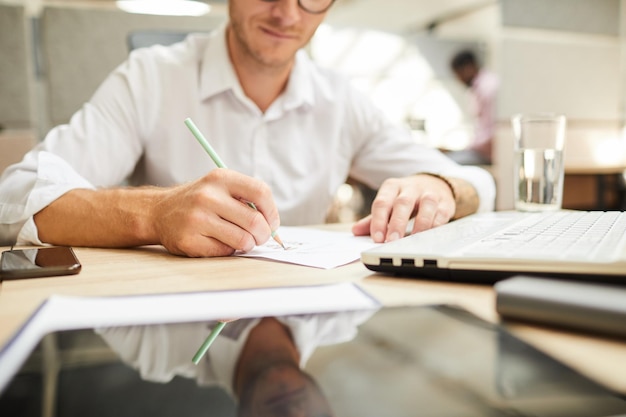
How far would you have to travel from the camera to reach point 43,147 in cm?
94

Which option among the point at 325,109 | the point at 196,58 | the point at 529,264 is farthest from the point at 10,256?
the point at 325,109

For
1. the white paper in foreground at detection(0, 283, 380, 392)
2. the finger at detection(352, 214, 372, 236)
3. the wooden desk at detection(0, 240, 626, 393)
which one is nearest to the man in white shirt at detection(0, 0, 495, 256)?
the finger at detection(352, 214, 372, 236)

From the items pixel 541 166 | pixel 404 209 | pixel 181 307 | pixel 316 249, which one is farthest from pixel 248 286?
pixel 541 166

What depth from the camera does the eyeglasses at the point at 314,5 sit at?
1.03 meters

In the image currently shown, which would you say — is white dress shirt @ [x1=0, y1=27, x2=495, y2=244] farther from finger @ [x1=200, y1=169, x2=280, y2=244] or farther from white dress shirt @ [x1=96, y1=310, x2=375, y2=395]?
white dress shirt @ [x1=96, y1=310, x2=375, y2=395]

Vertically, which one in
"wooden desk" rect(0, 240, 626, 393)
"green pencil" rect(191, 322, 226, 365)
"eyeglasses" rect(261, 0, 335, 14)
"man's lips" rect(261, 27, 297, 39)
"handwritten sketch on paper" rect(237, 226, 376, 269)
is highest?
"eyeglasses" rect(261, 0, 335, 14)

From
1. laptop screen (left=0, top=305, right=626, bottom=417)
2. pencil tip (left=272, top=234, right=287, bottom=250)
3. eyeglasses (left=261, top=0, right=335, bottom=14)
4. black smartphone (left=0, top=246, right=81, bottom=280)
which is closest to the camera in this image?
laptop screen (left=0, top=305, right=626, bottom=417)

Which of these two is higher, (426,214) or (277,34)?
(277,34)

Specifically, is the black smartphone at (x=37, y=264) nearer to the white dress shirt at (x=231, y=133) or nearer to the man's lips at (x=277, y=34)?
the white dress shirt at (x=231, y=133)

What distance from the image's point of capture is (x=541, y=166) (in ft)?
3.05

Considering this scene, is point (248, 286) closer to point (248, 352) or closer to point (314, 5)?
point (248, 352)

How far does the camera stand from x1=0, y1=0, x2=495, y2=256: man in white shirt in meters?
0.70

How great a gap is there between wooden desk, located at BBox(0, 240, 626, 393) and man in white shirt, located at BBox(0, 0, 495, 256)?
10 centimetres

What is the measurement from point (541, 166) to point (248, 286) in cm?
66
